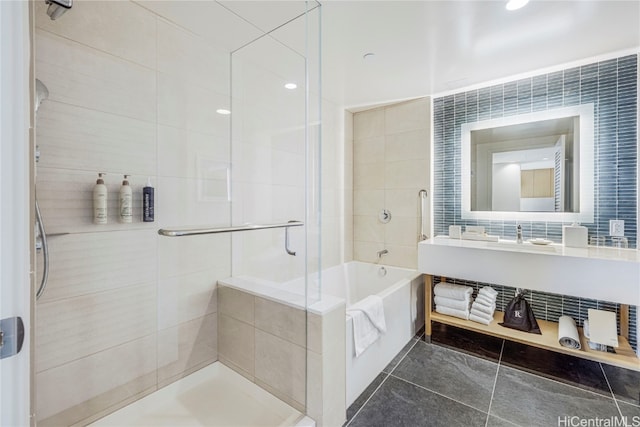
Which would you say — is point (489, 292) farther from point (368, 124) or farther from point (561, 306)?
point (368, 124)

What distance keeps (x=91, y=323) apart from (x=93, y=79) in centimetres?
118

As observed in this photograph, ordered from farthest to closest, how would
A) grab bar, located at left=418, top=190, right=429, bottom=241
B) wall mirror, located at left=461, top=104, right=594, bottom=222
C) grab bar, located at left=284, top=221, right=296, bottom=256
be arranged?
grab bar, located at left=418, top=190, right=429, bottom=241
wall mirror, located at left=461, top=104, right=594, bottom=222
grab bar, located at left=284, top=221, right=296, bottom=256

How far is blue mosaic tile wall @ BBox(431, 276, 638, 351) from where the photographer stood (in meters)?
2.05

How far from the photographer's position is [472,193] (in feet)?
8.72

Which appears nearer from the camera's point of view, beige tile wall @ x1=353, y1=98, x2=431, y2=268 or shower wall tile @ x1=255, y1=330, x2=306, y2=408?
shower wall tile @ x1=255, y1=330, x2=306, y2=408

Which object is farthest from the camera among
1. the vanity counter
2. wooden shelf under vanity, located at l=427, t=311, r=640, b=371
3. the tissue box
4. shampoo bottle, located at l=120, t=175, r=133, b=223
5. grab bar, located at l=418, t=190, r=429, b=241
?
grab bar, located at l=418, t=190, r=429, b=241

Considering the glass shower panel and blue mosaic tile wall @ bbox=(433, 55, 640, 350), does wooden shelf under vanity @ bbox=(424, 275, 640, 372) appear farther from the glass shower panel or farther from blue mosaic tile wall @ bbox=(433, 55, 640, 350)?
Result: the glass shower panel

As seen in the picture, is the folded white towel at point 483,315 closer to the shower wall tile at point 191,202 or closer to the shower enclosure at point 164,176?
the shower enclosure at point 164,176

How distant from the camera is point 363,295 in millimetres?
3016

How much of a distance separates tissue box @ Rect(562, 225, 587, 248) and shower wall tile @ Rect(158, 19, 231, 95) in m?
2.73

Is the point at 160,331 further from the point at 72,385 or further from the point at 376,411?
the point at 376,411

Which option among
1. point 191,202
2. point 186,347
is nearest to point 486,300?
point 186,347

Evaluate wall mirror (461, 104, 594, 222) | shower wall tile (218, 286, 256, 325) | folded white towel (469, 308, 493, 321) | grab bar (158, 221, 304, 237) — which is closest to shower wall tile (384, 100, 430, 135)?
wall mirror (461, 104, 594, 222)

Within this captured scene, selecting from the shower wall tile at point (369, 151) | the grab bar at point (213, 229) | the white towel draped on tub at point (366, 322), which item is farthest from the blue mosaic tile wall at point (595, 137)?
the grab bar at point (213, 229)
